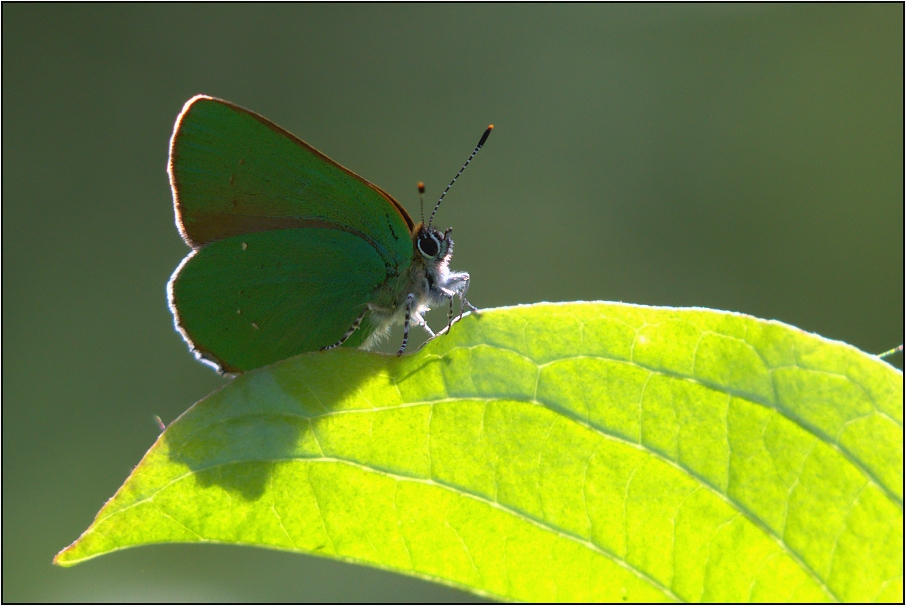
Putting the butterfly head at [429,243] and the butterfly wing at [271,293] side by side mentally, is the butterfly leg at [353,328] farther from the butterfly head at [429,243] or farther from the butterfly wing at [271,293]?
the butterfly head at [429,243]

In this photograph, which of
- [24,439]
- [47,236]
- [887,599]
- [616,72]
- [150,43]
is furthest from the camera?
[616,72]

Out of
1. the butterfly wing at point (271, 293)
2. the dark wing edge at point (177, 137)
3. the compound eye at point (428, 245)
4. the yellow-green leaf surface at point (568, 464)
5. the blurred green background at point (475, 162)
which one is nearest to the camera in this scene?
the yellow-green leaf surface at point (568, 464)

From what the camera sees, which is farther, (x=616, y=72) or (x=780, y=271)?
(x=616, y=72)

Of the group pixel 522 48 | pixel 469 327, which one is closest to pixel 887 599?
pixel 469 327

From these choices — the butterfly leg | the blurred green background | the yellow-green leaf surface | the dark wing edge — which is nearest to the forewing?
the dark wing edge

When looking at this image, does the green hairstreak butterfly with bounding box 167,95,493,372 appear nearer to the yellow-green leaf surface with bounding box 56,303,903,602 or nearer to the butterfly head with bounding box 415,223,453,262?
the butterfly head with bounding box 415,223,453,262

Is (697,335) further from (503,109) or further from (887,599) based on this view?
(503,109)

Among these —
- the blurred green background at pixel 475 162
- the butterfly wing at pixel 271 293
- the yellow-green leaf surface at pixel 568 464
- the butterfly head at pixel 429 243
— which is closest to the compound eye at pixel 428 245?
the butterfly head at pixel 429 243
